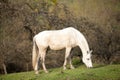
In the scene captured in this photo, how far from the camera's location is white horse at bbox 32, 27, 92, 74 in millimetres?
13445

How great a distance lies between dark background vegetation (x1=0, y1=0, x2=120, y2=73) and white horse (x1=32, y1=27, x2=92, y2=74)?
401 cm

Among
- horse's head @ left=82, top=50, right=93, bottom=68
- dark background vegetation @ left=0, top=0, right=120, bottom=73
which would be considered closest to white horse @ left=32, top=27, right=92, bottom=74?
horse's head @ left=82, top=50, right=93, bottom=68

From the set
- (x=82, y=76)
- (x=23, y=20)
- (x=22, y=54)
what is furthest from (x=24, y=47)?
(x=82, y=76)

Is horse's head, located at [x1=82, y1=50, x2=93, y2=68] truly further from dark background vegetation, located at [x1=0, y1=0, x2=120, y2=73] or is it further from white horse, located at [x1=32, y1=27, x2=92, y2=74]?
dark background vegetation, located at [x1=0, y1=0, x2=120, y2=73]

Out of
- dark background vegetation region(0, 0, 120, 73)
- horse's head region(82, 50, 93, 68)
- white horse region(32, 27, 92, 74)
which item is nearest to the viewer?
horse's head region(82, 50, 93, 68)

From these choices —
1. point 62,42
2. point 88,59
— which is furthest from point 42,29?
point 88,59

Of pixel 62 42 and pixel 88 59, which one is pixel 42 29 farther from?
pixel 88 59

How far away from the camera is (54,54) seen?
18.8 meters

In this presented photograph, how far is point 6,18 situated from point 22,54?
2378 mm

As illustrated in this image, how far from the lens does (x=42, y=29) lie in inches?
743

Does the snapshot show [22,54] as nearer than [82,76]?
No

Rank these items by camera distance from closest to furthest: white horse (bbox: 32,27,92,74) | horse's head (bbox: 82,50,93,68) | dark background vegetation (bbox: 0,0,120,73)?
horse's head (bbox: 82,50,93,68) → white horse (bbox: 32,27,92,74) → dark background vegetation (bbox: 0,0,120,73)

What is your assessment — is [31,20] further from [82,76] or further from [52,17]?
[82,76]

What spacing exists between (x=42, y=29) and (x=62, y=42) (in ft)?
17.7
